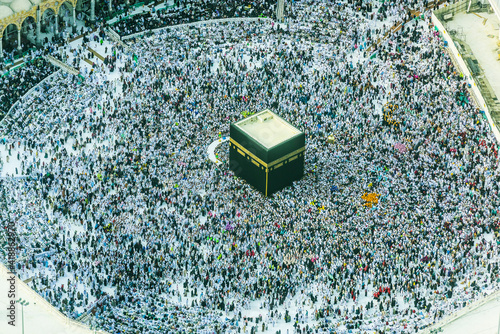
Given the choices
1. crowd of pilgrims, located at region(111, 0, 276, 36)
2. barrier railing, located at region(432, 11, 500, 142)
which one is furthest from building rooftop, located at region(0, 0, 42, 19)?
barrier railing, located at region(432, 11, 500, 142)

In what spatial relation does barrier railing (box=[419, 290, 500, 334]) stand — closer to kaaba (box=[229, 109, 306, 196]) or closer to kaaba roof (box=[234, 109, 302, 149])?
kaaba (box=[229, 109, 306, 196])

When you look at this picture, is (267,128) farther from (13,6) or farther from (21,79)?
(13,6)

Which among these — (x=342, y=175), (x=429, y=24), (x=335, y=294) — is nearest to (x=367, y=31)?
(x=429, y=24)

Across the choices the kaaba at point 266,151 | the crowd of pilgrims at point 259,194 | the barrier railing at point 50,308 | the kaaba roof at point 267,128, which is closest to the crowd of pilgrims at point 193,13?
the crowd of pilgrims at point 259,194

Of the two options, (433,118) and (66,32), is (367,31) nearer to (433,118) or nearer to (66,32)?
(433,118)

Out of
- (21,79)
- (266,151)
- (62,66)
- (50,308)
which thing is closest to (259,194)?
(266,151)

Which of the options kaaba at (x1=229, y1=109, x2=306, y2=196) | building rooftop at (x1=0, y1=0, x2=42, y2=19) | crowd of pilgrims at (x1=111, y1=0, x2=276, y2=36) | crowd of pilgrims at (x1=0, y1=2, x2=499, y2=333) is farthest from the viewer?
crowd of pilgrims at (x1=111, y1=0, x2=276, y2=36)
